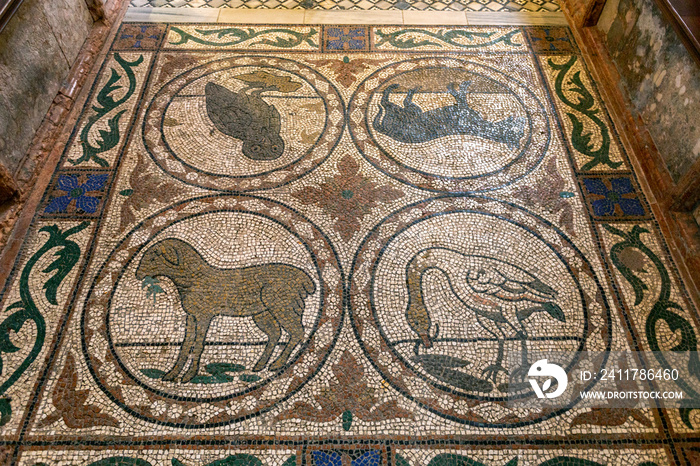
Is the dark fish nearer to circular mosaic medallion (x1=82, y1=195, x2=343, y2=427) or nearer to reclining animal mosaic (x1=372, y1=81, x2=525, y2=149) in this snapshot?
circular mosaic medallion (x1=82, y1=195, x2=343, y2=427)

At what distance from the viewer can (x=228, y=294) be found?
6.93 feet

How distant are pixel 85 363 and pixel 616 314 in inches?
87.0

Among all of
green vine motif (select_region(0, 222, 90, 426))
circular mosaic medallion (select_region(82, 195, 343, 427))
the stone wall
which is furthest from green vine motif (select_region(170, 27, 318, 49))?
the stone wall

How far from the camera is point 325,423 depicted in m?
1.82

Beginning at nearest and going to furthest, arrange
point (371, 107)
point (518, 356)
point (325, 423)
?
point (325, 423), point (518, 356), point (371, 107)

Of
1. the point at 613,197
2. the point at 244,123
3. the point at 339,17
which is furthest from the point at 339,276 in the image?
the point at 339,17

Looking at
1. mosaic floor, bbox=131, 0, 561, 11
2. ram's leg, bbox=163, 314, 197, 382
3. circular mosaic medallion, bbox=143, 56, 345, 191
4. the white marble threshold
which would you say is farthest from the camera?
mosaic floor, bbox=131, 0, 561, 11

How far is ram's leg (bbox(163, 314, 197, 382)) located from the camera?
191cm

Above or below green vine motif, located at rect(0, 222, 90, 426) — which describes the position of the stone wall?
above

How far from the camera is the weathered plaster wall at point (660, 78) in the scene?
2.29 metres

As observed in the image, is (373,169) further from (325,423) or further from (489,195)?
(325,423)

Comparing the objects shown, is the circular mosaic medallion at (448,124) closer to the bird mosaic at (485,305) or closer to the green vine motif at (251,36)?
the bird mosaic at (485,305)

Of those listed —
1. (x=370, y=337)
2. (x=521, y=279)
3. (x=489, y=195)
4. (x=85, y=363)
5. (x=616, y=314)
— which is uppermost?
(x=489, y=195)

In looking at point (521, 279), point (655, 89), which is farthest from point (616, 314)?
point (655, 89)
